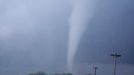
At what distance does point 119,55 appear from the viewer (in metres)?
96.6

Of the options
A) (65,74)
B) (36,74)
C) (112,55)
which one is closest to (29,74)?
(36,74)

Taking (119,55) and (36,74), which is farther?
(36,74)

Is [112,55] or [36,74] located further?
[36,74]

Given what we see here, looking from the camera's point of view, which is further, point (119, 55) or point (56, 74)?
point (56, 74)

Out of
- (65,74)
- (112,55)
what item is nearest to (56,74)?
(65,74)

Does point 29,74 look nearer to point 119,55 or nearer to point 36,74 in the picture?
point 36,74

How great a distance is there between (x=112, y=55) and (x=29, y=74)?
6035cm

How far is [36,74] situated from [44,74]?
3180mm

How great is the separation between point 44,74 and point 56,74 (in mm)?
8201

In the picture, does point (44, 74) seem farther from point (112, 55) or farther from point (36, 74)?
point (112, 55)

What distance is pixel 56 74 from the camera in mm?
147750

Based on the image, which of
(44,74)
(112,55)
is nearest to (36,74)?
(44,74)

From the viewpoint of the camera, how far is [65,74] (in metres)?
152

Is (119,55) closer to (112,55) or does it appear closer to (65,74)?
(112,55)
